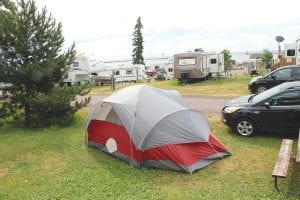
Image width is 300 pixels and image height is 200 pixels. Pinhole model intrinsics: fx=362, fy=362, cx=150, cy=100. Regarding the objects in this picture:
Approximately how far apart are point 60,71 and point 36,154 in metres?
4.19

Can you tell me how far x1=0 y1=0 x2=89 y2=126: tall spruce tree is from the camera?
12.3 metres

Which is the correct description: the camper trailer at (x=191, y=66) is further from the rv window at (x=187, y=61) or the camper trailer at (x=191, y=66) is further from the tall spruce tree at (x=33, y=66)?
the tall spruce tree at (x=33, y=66)

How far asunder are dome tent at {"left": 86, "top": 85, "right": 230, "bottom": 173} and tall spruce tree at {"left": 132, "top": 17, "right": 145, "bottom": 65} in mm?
44663

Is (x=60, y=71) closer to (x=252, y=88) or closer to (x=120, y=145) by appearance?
(x=120, y=145)

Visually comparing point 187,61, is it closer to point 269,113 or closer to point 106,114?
point 269,113

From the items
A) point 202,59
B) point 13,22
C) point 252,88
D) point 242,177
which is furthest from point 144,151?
point 202,59

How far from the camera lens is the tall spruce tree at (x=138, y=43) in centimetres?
5391

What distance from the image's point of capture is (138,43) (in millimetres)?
54406

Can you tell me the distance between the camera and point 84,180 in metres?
7.46

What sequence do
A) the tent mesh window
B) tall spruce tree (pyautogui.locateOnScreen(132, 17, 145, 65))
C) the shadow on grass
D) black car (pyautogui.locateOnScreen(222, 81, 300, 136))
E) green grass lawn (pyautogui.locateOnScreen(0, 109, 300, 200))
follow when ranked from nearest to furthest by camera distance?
the shadow on grass → green grass lawn (pyautogui.locateOnScreen(0, 109, 300, 200)) → the tent mesh window → black car (pyautogui.locateOnScreen(222, 81, 300, 136)) → tall spruce tree (pyautogui.locateOnScreen(132, 17, 145, 65))

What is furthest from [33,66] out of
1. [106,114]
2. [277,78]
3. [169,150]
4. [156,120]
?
[277,78]

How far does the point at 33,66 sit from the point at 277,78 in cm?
1114

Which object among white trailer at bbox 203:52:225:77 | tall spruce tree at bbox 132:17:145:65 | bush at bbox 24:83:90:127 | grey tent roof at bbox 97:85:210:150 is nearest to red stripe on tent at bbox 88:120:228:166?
grey tent roof at bbox 97:85:210:150

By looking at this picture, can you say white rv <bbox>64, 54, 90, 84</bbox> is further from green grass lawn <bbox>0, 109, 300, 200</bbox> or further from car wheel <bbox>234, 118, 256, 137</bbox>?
car wheel <bbox>234, 118, 256, 137</bbox>
